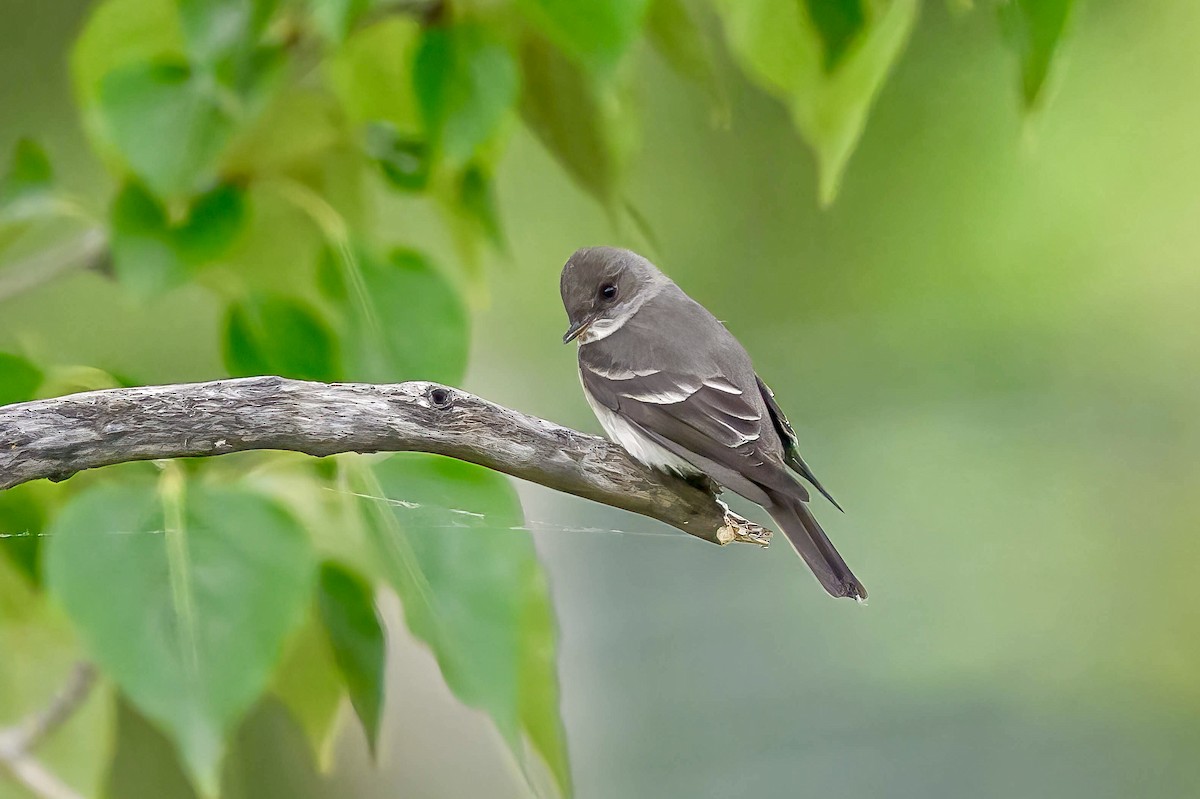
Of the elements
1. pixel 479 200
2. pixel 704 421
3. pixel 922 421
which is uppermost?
pixel 922 421

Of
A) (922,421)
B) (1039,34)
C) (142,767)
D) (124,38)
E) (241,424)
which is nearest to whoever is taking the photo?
(241,424)

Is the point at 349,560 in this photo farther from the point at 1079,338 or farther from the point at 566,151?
the point at 1079,338

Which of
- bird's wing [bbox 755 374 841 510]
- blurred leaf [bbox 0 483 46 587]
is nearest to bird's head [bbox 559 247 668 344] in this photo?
bird's wing [bbox 755 374 841 510]

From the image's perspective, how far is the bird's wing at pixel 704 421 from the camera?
45 centimetres

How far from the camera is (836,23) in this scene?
593 millimetres

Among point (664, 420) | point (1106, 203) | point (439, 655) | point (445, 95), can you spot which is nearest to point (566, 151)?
point (445, 95)

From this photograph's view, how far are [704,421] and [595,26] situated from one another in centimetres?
19

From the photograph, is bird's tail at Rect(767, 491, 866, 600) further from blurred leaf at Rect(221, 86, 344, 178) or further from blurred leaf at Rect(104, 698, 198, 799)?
blurred leaf at Rect(104, 698, 198, 799)

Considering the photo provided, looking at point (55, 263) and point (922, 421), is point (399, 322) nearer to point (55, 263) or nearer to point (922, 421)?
point (55, 263)

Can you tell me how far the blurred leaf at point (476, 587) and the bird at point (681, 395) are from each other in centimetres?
8

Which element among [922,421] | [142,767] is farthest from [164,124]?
[922,421]

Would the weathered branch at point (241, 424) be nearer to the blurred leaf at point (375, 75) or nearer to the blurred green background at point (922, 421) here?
the blurred leaf at point (375, 75)

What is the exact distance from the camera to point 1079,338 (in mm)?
1089

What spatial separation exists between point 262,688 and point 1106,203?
0.96 meters
